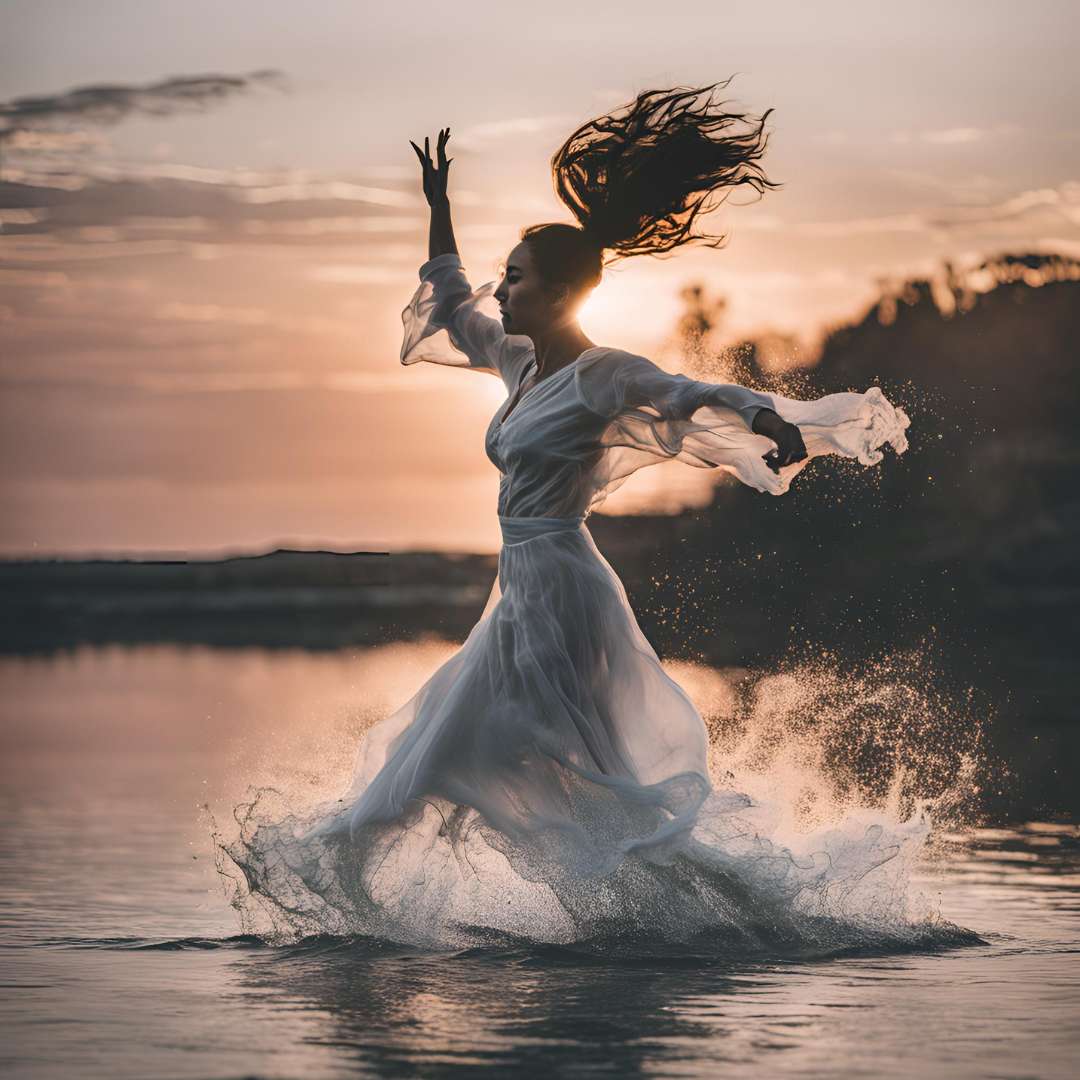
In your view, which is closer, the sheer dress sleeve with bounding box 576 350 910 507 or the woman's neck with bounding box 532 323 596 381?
the sheer dress sleeve with bounding box 576 350 910 507

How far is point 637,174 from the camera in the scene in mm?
8242

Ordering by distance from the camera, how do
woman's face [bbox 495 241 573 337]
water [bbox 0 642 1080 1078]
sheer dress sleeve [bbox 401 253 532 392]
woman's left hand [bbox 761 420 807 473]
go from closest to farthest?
water [bbox 0 642 1080 1078] < woman's left hand [bbox 761 420 807 473] < woman's face [bbox 495 241 573 337] < sheer dress sleeve [bbox 401 253 532 392]

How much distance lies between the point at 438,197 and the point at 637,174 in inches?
48.6

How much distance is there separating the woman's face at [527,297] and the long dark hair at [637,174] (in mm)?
38

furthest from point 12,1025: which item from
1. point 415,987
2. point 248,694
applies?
point 248,694

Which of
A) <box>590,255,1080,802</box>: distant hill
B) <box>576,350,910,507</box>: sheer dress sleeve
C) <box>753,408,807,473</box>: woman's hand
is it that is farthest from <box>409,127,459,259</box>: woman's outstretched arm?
<box>590,255,1080,802</box>: distant hill

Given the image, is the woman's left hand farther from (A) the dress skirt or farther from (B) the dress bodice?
(A) the dress skirt

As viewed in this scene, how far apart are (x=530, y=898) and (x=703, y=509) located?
47733mm

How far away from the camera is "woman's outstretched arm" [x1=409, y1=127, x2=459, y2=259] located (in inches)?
359

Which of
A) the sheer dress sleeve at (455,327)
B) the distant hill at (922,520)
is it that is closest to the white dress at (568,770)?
the sheer dress sleeve at (455,327)

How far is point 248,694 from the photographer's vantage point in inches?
823

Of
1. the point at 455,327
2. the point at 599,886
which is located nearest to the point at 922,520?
the point at 455,327

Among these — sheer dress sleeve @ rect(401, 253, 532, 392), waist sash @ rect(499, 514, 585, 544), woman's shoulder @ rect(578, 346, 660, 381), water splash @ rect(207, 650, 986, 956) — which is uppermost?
sheer dress sleeve @ rect(401, 253, 532, 392)

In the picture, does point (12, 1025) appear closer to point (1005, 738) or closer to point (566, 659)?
point (566, 659)
